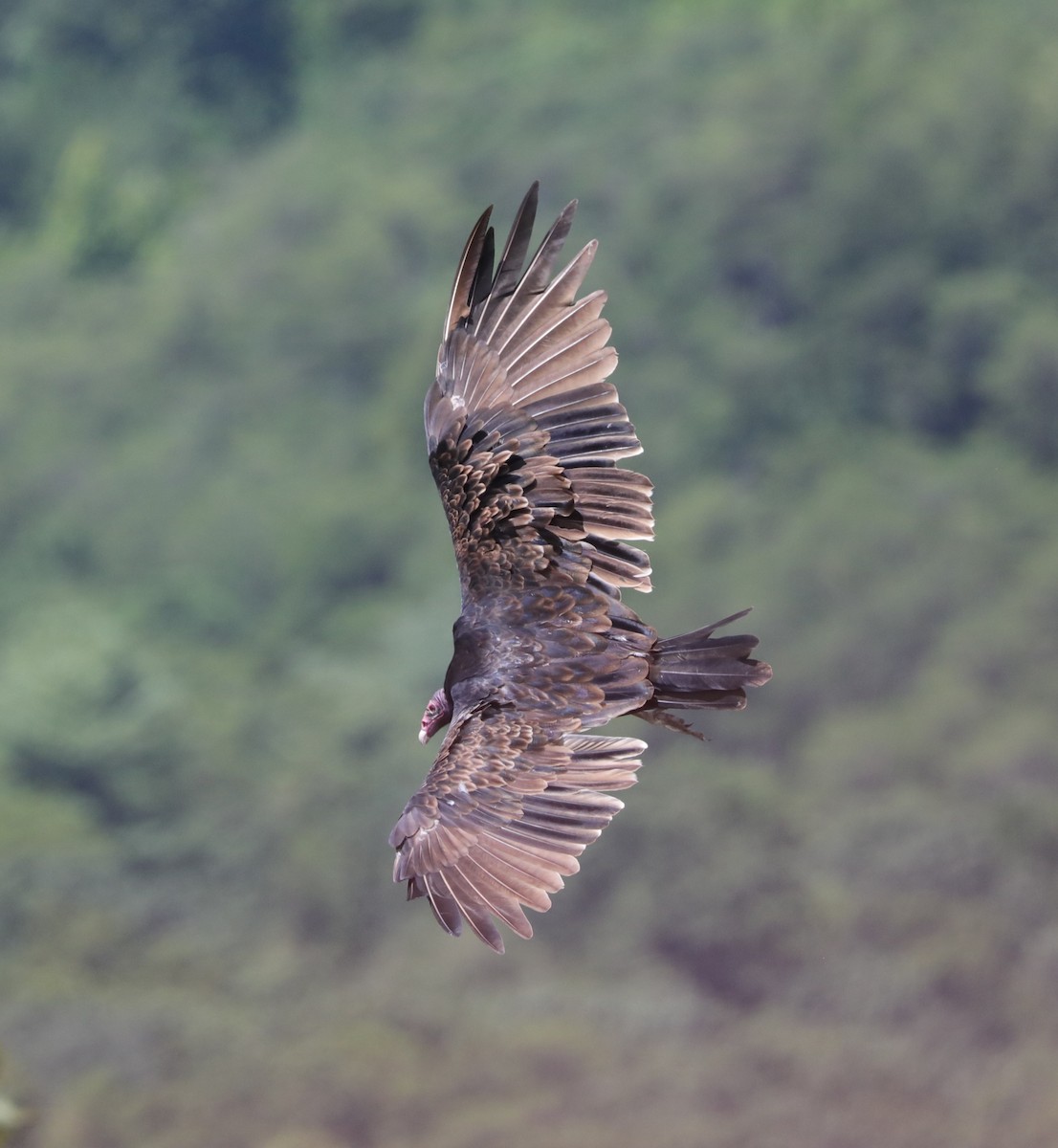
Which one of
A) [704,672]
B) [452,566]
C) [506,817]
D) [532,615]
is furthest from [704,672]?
[452,566]

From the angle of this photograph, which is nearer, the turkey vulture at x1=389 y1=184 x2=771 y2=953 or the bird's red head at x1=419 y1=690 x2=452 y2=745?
the turkey vulture at x1=389 y1=184 x2=771 y2=953

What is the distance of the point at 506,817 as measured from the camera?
6375mm

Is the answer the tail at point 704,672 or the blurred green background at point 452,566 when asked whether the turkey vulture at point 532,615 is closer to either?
the tail at point 704,672

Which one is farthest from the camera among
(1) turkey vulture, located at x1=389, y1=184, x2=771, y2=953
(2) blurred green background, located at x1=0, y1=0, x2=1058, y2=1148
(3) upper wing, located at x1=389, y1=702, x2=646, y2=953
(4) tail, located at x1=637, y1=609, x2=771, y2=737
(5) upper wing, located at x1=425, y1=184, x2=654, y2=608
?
(2) blurred green background, located at x1=0, y1=0, x2=1058, y2=1148

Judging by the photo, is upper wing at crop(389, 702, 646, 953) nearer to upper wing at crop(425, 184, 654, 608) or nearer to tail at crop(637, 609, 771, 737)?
tail at crop(637, 609, 771, 737)

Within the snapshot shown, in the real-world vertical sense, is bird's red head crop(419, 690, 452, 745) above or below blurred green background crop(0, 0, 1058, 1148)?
below

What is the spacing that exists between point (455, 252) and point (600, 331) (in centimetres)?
4552

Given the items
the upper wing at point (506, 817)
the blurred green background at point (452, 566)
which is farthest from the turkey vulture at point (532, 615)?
the blurred green background at point (452, 566)

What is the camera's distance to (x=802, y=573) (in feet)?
147

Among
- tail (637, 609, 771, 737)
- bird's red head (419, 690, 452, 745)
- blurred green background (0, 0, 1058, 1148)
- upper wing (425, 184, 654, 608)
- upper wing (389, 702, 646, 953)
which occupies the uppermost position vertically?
blurred green background (0, 0, 1058, 1148)

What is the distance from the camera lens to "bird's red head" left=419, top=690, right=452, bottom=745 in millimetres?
7223

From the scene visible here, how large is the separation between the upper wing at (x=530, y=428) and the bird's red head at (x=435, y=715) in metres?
0.34

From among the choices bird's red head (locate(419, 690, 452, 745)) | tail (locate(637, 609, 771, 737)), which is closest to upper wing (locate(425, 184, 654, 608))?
bird's red head (locate(419, 690, 452, 745))

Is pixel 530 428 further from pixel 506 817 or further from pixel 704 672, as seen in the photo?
pixel 506 817
